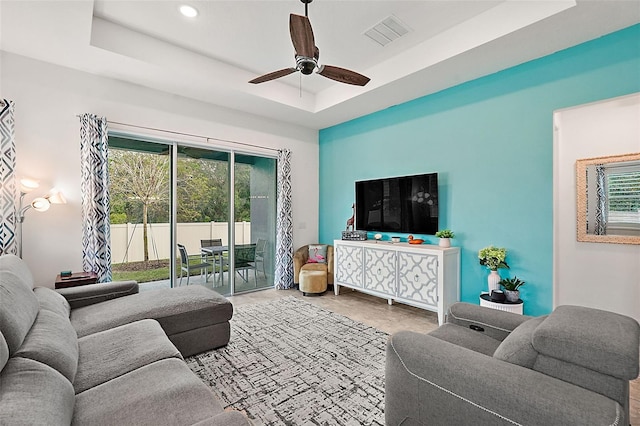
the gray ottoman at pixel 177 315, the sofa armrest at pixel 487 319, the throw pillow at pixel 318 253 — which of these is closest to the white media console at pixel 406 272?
the throw pillow at pixel 318 253

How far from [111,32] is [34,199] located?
1.97m

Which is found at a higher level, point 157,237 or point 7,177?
point 7,177

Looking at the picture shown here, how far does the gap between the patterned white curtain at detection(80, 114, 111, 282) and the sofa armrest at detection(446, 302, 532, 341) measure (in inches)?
148

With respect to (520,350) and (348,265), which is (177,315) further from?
(348,265)

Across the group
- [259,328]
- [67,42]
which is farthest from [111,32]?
[259,328]

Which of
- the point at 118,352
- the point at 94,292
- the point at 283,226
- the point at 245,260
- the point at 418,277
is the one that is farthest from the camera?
the point at 283,226

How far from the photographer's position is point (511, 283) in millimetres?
3068

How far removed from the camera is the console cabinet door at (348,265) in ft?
14.1

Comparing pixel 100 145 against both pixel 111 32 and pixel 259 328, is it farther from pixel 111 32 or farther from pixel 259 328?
pixel 259 328

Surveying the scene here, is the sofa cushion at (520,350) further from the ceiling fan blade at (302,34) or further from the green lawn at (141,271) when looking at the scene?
the green lawn at (141,271)

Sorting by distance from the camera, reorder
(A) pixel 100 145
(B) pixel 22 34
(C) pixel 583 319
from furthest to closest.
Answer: (A) pixel 100 145 → (B) pixel 22 34 → (C) pixel 583 319

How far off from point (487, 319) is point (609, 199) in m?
2.49

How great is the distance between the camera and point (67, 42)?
2.81 meters

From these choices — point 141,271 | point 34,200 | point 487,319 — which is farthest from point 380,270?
point 34,200
